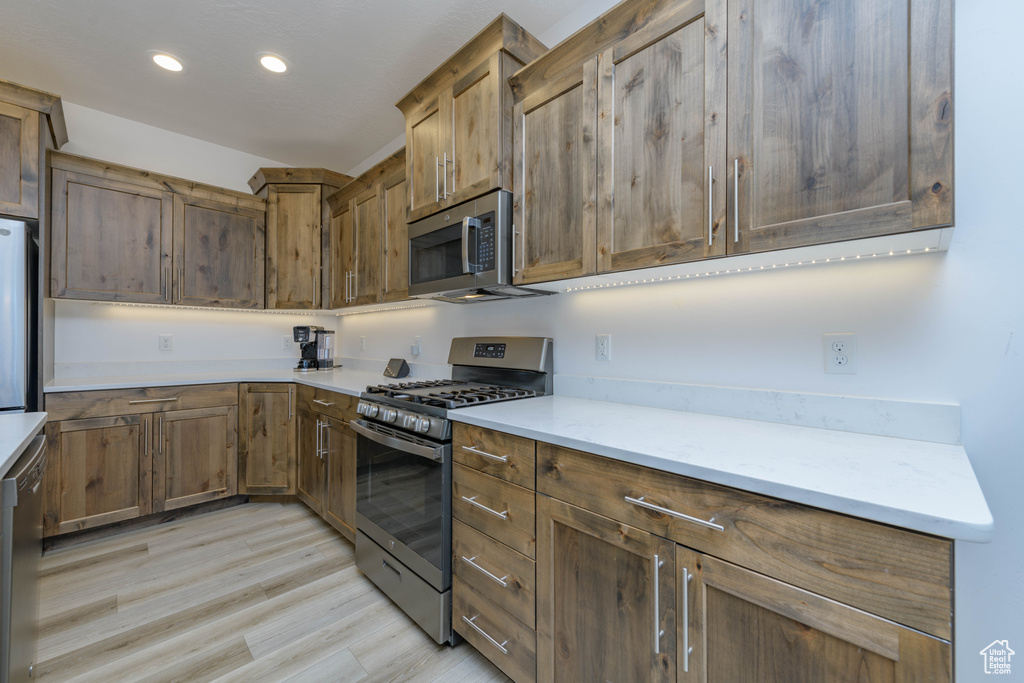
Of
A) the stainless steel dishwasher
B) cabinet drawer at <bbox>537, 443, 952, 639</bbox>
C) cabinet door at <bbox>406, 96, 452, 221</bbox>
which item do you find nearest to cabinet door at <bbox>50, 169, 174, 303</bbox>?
the stainless steel dishwasher

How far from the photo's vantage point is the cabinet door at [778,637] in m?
0.68

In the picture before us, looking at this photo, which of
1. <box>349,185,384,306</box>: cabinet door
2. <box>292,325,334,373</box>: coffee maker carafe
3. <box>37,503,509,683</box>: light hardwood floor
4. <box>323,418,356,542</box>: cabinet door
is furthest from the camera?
<box>292,325,334,373</box>: coffee maker carafe

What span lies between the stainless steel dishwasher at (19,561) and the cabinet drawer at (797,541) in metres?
1.42

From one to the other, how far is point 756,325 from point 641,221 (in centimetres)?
Answer: 53

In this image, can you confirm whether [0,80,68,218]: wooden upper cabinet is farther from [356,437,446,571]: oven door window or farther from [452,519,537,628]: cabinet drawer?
[452,519,537,628]: cabinet drawer

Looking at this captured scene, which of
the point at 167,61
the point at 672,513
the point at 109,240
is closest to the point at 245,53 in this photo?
the point at 167,61

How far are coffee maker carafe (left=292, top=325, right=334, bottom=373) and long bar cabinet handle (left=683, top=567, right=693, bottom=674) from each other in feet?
10.4

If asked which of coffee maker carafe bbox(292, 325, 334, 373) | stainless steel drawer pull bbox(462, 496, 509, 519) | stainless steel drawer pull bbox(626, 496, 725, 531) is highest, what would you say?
coffee maker carafe bbox(292, 325, 334, 373)

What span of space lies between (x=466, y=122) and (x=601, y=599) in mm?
1907

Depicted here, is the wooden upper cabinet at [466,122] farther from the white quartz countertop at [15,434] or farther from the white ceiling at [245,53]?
the white quartz countertop at [15,434]

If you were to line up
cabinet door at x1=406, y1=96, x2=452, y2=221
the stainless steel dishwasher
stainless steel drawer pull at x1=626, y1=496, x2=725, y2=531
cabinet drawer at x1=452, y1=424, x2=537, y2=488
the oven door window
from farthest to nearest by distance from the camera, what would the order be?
1. cabinet door at x1=406, y1=96, x2=452, y2=221
2. the oven door window
3. cabinet drawer at x1=452, y1=424, x2=537, y2=488
4. the stainless steel dishwasher
5. stainless steel drawer pull at x1=626, y1=496, x2=725, y2=531

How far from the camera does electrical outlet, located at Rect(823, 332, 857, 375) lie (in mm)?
1207

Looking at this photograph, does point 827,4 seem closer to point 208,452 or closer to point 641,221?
point 641,221

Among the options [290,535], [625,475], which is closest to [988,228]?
[625,475]
